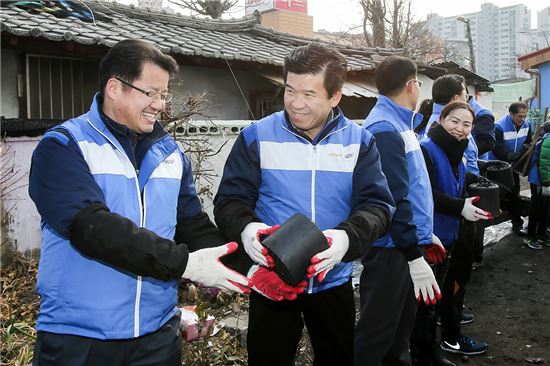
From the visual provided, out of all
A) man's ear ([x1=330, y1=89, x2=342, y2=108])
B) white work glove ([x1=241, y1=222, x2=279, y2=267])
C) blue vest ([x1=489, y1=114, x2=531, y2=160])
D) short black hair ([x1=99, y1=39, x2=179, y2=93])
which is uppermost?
short black hair ([x1=99, y1=39, x2=179, y2=93])

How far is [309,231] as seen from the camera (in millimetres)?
2146

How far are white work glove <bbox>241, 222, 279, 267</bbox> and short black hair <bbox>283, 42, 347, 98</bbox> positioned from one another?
0.72 metres

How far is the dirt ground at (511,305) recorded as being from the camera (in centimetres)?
431

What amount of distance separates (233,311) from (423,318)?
63.5 inches

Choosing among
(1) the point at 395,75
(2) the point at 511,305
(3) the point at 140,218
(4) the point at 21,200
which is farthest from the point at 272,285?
(4) the point at 21,200

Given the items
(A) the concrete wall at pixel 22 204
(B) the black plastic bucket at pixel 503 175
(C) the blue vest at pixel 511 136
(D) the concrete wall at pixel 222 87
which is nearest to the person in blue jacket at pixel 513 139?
(C) the blue vest at pixel 511 136

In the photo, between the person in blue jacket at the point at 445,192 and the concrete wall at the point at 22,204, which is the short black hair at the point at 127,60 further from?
the concrete wall at the point at 22,204

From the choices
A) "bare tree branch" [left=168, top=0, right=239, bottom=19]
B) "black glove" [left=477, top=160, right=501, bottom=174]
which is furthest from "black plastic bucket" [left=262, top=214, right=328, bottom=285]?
"bare tree branch" [left=168, top=0, right=239, bottom=19]

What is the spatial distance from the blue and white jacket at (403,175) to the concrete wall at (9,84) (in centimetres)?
509

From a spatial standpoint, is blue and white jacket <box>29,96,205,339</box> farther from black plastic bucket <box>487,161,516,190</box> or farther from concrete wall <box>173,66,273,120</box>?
concrete wall <box>173,66,273,120</box>

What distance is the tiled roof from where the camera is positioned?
6.52 m

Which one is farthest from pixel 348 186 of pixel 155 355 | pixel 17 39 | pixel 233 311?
pixel 17 39

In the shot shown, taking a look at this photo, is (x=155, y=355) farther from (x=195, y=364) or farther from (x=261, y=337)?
(x=195, y=364)

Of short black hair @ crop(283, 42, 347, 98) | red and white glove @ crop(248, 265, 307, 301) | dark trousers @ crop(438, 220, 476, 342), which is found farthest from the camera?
dark trousers @ crop(438, 220, 476, 342)
